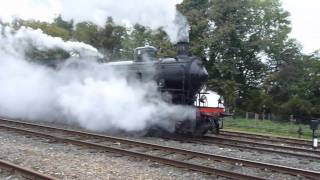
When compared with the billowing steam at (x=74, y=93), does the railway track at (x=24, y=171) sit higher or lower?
lower

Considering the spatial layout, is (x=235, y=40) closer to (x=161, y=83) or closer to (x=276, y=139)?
(x=276, y=139)

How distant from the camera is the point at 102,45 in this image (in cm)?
3925

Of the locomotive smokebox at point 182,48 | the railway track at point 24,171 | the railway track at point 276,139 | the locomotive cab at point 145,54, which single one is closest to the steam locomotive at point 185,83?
the locomotive smokebox at point 182,48

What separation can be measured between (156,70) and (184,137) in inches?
91.4

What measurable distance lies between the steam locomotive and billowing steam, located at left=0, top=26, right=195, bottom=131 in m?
0.29

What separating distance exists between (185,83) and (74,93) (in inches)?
180

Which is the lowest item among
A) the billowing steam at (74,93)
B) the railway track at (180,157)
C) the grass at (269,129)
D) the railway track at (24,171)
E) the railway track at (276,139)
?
the railway track at (24,171)

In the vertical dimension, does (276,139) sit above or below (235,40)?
below

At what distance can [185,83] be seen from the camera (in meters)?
13.6

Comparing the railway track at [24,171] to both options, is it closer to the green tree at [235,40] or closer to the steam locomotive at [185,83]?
the steam locomotive at [185,83]

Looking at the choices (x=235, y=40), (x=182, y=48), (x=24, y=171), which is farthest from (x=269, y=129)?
(x=24, y=171)

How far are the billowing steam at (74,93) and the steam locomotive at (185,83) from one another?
29 centimetres

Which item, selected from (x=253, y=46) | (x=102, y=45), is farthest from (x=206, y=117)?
(x=102, y=45)

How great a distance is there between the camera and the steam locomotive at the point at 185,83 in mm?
13578
